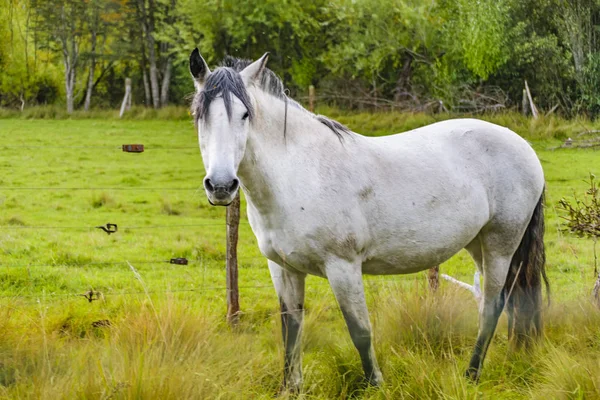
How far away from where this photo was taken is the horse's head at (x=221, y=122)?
10.4ft

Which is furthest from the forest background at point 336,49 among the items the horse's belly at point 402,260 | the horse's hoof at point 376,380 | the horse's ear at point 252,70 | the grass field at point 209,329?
the horse's hoof at point 376,380

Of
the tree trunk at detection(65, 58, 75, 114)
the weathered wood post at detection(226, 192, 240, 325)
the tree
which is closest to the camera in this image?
the weathered wood post at detection(226, 192, 240, 325)

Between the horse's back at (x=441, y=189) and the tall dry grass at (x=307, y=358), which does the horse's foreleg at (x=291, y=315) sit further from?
the horse's back at (x=441, y=189)

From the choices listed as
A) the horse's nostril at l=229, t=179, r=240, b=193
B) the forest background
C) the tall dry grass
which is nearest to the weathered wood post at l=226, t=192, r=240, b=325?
the tall dry grass

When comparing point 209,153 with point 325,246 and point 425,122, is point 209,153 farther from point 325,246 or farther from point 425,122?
point 425,122

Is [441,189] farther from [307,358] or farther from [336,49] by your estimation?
[336,49]

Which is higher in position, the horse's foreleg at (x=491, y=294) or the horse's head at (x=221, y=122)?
the horse's head at (x=221, y=122)

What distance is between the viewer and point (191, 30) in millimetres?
27656

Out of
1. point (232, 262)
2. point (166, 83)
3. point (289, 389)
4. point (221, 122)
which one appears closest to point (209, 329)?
point (289, 389)

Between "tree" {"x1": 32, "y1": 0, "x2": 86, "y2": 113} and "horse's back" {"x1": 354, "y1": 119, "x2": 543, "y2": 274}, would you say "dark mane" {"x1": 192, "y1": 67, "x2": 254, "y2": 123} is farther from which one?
"tree" {"x1": 32, "y1": 0, "x2": 86, "y2": 113}

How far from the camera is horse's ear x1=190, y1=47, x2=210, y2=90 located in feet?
11.2

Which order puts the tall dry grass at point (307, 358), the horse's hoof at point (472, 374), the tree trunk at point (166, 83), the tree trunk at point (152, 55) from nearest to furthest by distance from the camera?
the tall dry grass at point (307, 358), the horse's hoof at point (472, 374), the tree trunk at point (152, 55), the tree trunk at point (166, 83)

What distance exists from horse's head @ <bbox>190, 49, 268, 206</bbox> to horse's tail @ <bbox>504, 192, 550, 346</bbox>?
226 cm

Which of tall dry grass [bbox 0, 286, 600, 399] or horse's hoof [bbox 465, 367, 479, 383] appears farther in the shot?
horse's hoof [bbox 465, 367, 479, 383]
